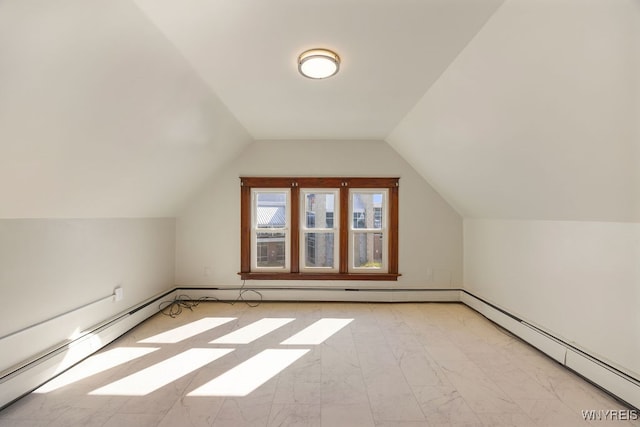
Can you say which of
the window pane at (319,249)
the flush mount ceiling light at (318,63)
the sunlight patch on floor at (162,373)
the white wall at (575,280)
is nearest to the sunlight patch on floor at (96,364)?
the sunlight patch on floor at (162,373)

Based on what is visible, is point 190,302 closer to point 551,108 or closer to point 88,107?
point 88,107

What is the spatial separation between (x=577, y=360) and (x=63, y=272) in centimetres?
419

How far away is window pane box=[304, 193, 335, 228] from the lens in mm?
4141

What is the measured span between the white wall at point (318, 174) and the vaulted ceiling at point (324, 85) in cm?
118

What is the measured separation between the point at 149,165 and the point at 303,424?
7.96ft

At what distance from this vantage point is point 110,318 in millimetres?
2816

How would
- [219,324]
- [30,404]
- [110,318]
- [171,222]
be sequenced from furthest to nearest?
[171,222] → [219,324] → [110,318] → [30,404]

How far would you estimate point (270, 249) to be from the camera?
4.14 meters

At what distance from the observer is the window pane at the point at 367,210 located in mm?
4117

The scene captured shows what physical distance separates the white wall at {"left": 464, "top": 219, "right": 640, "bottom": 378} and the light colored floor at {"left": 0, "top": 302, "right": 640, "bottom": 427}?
12.8 inches

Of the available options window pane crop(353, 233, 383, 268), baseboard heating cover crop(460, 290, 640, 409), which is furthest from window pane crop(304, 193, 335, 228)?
baseboard heating cover crop(460, 290, 640, 409)

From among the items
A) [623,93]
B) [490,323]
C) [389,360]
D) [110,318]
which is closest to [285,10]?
[623,93]

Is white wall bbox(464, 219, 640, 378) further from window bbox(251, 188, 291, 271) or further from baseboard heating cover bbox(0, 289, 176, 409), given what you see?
baseboard heating cover bbox(0, 289, 176, 409)

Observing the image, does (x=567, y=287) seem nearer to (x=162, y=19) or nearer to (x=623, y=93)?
(x=623, y=93)
